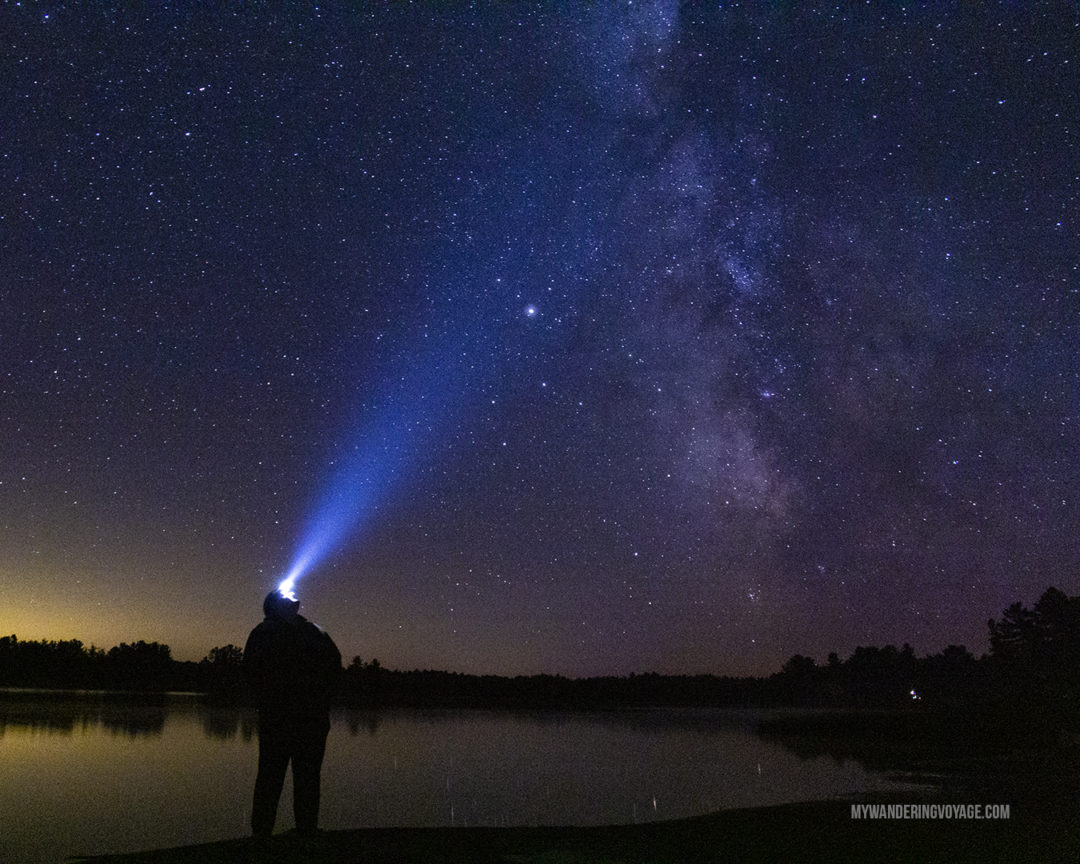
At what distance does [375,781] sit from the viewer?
2769 cm

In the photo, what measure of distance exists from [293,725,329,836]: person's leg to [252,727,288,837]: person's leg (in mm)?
151

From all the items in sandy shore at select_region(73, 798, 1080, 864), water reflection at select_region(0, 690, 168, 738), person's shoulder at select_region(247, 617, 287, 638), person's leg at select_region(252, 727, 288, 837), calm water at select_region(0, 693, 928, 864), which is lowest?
water reflection at select_region(0, 690, 168, 738)

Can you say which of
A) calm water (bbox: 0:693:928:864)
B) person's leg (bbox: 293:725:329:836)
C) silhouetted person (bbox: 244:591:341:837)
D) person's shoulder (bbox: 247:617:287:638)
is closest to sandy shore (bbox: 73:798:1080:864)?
person's leg (bbox: 293:725:329:836)

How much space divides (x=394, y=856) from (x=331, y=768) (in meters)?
24.6

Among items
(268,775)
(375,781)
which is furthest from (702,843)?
(375,781)

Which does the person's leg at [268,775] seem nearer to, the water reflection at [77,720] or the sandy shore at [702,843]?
the sandy shore at [702,843]

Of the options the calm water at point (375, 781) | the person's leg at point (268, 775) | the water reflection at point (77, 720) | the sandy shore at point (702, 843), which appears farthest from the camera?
the water reflection at point (77, 720)

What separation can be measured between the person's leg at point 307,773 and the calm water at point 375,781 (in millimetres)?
9883


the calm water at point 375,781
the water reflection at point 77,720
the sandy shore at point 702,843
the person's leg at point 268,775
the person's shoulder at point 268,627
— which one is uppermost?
the person's shoulder at point 268,627

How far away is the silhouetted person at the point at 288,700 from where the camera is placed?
8812mm

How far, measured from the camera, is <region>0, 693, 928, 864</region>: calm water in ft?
64.6

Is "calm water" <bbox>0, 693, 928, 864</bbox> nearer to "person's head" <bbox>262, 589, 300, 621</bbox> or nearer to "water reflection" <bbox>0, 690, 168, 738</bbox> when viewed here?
"water reflection" <bbox>0, 690, 168, 738</bbox>

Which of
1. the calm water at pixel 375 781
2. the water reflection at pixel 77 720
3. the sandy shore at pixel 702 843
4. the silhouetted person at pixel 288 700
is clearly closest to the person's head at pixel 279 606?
the silhouetted person at pixel 288 700

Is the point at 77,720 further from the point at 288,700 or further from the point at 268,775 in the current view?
the point at 288,700
